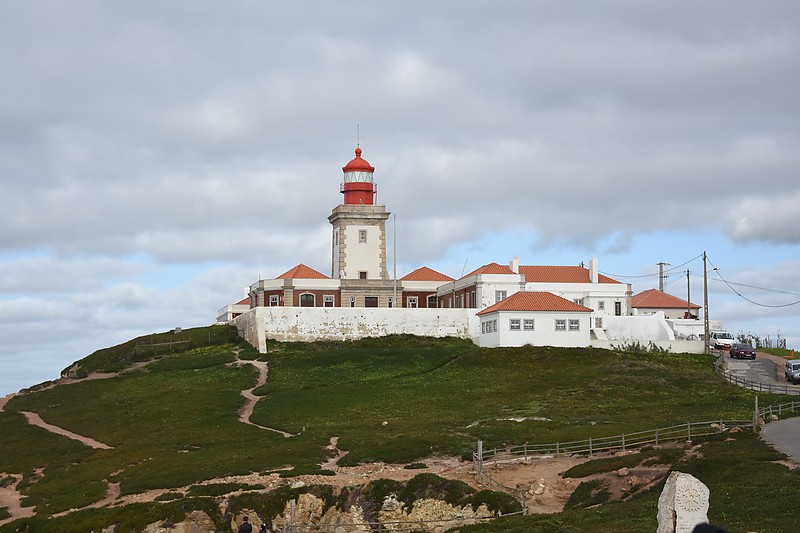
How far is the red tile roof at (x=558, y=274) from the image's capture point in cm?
10175

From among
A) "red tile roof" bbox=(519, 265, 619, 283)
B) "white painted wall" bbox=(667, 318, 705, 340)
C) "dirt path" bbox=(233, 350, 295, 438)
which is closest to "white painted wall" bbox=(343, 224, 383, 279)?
"red tile roof" bbox=(519, 265, 619, 283)

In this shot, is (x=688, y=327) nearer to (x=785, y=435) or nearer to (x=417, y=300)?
(x=417, y=300)

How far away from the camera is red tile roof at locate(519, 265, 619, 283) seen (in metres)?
102

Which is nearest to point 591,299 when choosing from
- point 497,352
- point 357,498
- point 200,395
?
point 497,352

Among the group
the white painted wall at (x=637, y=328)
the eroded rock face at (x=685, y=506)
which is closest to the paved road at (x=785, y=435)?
the eroded rock face at (x=685, y=506)

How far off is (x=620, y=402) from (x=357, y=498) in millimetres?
25487

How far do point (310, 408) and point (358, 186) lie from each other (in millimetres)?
40038

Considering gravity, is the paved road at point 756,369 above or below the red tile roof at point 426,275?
below

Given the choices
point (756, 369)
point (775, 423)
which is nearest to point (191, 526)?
point (775, 423)

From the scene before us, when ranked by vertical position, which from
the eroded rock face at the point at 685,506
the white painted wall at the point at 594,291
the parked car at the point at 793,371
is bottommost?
the eroded rock face at the point at 685,506

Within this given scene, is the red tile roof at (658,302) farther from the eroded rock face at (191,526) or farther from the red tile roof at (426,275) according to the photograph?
the eroded rock face at (191,526)

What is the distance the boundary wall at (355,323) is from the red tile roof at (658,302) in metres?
36.3

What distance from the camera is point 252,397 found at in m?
73.1

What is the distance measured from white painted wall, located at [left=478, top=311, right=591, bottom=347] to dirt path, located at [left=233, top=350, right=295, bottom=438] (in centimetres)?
1896
